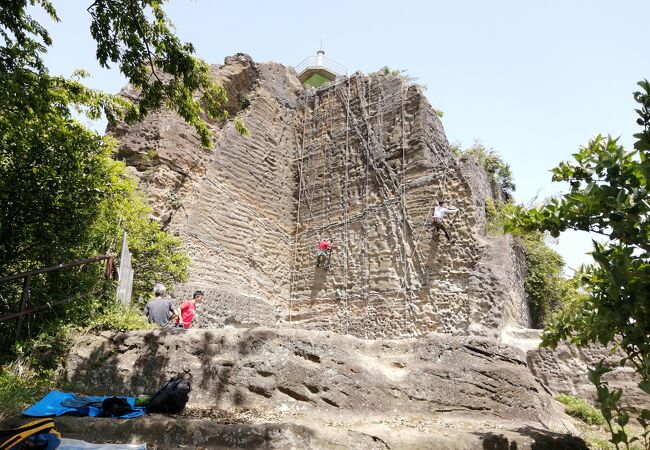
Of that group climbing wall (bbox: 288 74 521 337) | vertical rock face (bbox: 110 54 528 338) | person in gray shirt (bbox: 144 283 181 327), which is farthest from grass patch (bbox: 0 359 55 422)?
climbing wall (bbox: 288 74 521 337)

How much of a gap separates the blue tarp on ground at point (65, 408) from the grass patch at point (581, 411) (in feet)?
23.0

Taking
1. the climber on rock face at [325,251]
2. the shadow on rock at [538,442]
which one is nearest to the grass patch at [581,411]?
the shadow on rock at [538,442]

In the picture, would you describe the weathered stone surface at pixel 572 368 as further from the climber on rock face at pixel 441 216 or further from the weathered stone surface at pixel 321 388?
the weathered stone surface at pixel 321 388

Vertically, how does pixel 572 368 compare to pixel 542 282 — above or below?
below

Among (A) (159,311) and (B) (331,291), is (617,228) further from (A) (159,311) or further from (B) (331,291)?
(B) (331,291)

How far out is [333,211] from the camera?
1573cm

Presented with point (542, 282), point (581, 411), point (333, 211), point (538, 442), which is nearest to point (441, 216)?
point (333, 211)

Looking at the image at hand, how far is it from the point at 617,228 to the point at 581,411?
5.60 m

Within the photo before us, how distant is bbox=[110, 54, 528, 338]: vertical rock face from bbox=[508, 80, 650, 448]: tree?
6.98 metres

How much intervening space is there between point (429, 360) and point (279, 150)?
1237 centimetres

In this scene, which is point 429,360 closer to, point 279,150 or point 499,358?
point 499,358

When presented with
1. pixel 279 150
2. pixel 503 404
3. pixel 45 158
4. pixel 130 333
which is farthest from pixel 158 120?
pixel 503 404

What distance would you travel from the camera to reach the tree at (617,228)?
3.39 m

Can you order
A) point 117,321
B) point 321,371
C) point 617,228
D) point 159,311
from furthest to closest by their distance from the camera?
point 159,311, point 117,321, point 321,371, point 617,228
